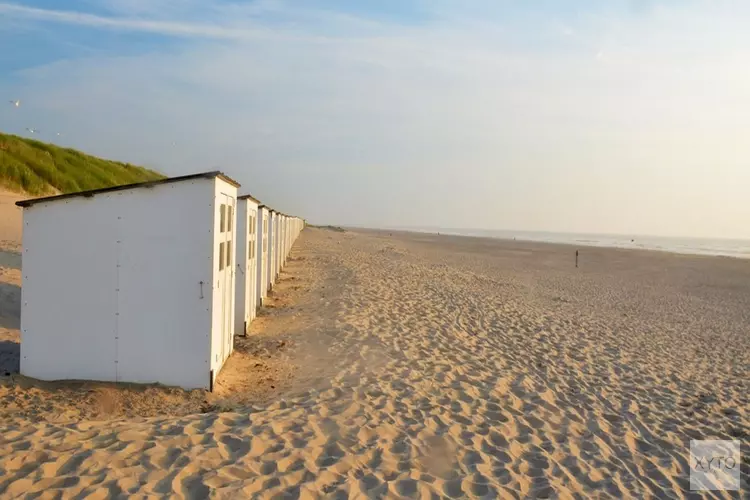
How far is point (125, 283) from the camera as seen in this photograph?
5906 mm

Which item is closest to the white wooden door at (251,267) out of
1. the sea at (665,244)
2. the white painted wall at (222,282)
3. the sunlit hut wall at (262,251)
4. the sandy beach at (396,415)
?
the sunlit hut wall at (262,251)

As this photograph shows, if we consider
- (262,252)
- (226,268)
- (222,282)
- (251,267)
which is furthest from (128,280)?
(262,252)

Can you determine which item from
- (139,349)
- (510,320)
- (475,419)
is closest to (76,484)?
(139,349)

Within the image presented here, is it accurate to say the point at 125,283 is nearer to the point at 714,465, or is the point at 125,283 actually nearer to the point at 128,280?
the point at 128,280

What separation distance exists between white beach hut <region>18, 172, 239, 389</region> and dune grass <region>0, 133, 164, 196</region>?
48.6 ft

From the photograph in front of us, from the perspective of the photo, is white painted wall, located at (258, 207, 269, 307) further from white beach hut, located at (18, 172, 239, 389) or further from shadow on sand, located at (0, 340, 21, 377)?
white beach hut, located at (18, 172, 239, 389)

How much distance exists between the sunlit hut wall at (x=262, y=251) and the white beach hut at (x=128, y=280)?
4548 mm

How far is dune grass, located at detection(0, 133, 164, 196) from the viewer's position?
19984 mm

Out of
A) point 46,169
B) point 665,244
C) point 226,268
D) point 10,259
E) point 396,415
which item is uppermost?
point 46,169

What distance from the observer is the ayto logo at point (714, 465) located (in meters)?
4.73

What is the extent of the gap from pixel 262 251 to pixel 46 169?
14.7 m

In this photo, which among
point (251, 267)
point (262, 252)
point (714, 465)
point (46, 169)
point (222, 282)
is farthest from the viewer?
point (46, 169)

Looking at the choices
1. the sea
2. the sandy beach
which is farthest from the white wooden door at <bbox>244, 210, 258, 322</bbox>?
the sea

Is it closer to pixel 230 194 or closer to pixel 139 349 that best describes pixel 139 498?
pixel 139 349
